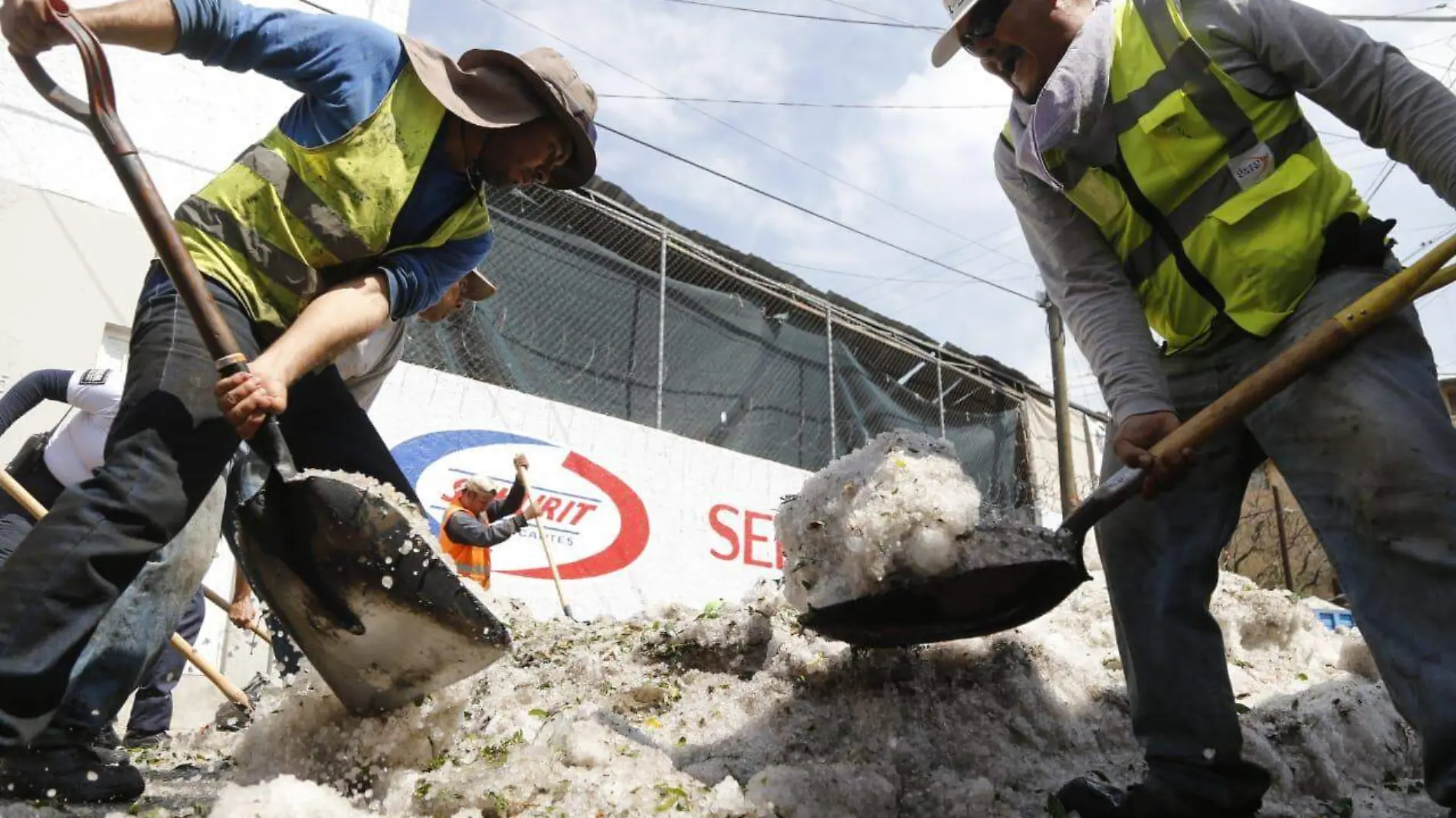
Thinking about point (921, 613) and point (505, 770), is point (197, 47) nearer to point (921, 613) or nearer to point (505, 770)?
point (505, 770)

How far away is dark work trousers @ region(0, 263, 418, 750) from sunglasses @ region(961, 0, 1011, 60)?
5.72 ft

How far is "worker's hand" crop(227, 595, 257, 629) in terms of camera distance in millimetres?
4070

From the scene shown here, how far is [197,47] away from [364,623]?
1.24 m

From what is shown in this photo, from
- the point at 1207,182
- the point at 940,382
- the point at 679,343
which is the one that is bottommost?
the point at 1207,182

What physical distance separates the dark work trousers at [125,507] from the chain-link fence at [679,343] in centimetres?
499

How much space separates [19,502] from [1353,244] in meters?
3.96

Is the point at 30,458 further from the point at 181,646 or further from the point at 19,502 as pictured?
the point at 181,646

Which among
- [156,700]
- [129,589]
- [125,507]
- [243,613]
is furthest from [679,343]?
[125,507]

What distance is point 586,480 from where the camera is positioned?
7.56m

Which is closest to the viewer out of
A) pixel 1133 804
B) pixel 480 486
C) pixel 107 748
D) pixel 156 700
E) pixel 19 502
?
pixel 1133 804

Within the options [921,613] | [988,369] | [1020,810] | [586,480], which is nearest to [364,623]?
[921,613]

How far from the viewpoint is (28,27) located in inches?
70.1

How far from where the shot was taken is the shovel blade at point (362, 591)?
1953 mm

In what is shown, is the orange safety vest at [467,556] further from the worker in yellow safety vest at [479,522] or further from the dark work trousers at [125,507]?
the dark work trousers at [125,507]
